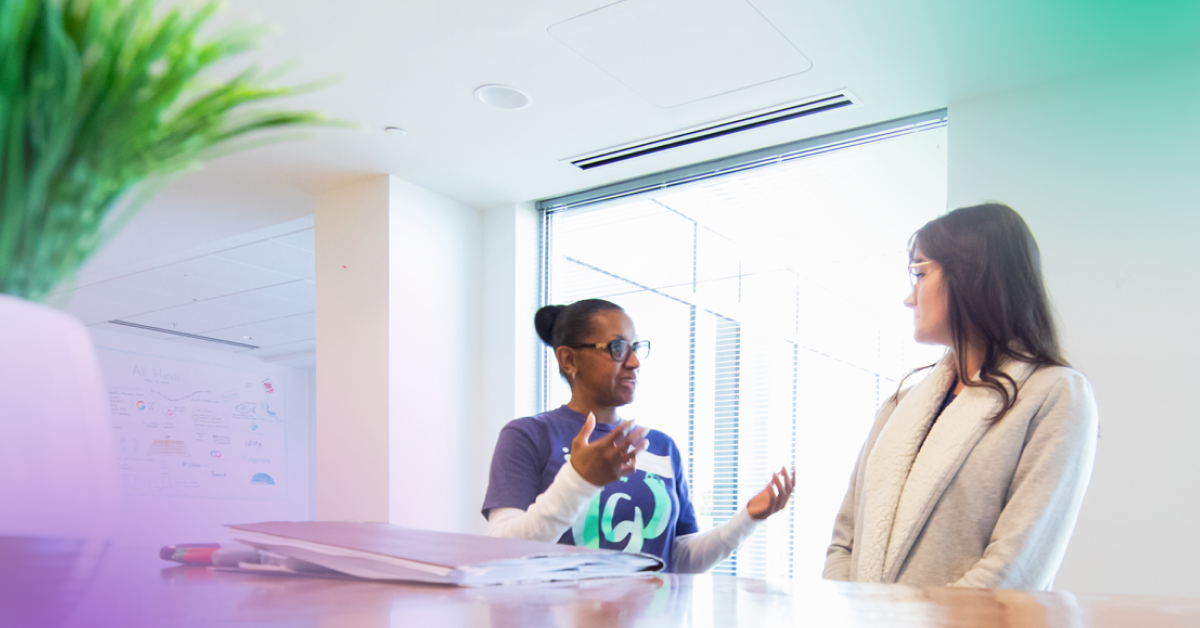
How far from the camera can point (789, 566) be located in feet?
12.1

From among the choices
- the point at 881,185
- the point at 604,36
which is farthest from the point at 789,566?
the point at 604,36

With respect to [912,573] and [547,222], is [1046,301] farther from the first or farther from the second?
[547,222]

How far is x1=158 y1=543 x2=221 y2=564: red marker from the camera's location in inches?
29.5

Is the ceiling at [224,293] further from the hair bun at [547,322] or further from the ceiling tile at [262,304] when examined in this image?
the hair bun at [547,322]

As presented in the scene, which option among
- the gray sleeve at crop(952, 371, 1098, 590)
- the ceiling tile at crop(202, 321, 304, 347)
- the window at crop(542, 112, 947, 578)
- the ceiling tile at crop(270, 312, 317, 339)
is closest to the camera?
the gray sleeve at crop(952, 371, 1098, 590)

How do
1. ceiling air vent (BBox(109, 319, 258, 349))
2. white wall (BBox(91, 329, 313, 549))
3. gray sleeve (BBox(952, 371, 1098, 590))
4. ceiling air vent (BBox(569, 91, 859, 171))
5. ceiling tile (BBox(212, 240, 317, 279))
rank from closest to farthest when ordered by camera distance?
gray sleeve (BBox(952, 371, 1098, 590)) < ceiling air vent (BBox(569, 91, 859, 171)) < ceiling tile (BBox(212, 240, 317, 279)) < ceiling air vent (BBox(109, 319, 258, 349)) < white wall (BBox(91, 329, 313, 549))

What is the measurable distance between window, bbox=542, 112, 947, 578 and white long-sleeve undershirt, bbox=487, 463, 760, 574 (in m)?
1.96

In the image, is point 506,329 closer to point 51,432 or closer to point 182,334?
point 51,432

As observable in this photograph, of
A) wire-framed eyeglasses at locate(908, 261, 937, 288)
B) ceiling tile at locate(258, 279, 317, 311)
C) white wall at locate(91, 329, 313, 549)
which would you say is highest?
ceiling tile at locate(258, 279, 317, 311)

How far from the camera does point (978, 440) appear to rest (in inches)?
54.7

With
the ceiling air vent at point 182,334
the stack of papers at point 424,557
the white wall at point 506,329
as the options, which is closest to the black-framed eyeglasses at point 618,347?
the stack of papers at point 424,557

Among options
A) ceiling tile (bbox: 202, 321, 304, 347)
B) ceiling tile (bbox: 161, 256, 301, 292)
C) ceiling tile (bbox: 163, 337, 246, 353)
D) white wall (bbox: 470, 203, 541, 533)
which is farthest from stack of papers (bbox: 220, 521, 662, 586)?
ceiling tile (bbox: 163, 337, 246, 353)

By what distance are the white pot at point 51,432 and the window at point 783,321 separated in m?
3.36

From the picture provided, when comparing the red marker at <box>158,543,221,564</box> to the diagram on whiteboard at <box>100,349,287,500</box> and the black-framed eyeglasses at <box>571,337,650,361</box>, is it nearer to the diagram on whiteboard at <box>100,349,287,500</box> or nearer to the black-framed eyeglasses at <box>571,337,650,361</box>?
the black-framed eyeglasses at <box>571,337,650,361</box>
